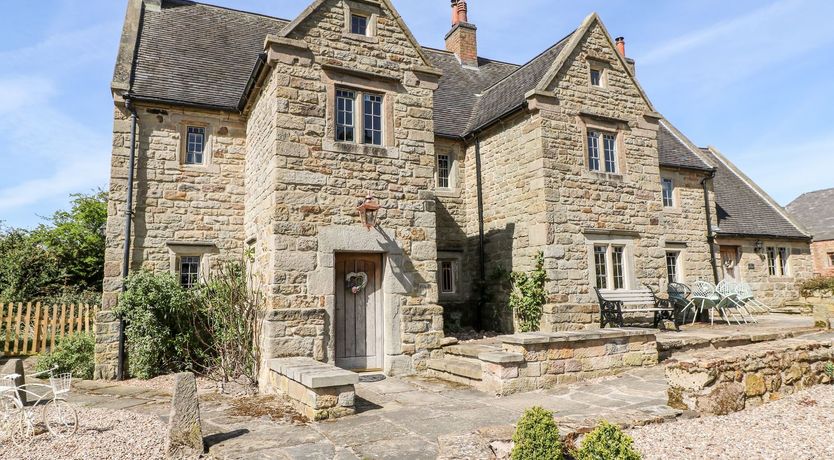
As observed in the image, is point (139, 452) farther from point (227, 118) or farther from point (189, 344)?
point (227, 118)

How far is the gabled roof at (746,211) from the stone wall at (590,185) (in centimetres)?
604

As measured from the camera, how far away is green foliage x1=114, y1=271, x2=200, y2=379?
33.6 ft

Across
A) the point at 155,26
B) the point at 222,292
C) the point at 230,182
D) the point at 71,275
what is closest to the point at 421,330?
the point at 222,292

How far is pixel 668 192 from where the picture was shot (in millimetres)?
17266

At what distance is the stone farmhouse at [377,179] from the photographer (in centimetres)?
908

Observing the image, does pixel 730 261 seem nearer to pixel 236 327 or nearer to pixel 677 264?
pixel 677 264

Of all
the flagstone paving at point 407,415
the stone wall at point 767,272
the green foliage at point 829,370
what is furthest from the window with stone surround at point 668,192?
the green foliage at point 829,370

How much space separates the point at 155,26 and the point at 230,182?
5484 millimetres

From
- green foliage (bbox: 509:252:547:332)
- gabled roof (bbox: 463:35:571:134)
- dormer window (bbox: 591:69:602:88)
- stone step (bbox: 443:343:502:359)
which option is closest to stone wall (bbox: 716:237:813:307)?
dormer window (bbox: 591:69:602:88)

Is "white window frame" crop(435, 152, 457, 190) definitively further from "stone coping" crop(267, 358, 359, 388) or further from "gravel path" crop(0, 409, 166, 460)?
"gravel path" crop(0, 409, 166, 460)

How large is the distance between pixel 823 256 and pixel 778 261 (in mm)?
12304

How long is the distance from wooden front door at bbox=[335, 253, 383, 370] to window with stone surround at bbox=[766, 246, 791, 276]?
1702 centimetres

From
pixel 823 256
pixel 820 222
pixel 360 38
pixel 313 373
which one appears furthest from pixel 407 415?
pixel 820 222

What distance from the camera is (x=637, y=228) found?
13203 mm
